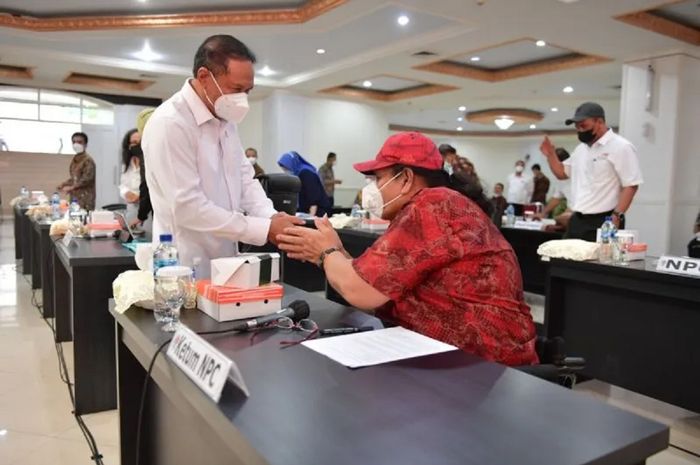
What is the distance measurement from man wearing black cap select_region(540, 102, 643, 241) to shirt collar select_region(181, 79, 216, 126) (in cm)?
241

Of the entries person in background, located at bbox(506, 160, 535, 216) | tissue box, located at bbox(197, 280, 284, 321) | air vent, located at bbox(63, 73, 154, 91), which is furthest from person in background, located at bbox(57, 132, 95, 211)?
person in background, located at bbox(506, 160, 535, 216)

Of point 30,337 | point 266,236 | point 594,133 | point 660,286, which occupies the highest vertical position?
point 594,133

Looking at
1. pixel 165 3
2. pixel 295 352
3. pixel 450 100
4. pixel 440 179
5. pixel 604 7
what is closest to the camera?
pixel 295 352

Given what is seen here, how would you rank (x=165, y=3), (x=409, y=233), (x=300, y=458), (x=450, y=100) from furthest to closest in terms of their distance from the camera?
(x=450, y=100), (x=165, y=3), (x=409, y=233), (x=300, y=458)

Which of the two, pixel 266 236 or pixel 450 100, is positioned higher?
pixel 450 100

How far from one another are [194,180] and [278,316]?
58 cm

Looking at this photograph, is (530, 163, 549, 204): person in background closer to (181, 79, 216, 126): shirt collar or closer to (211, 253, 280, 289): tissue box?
Answer: (181, 79, 216, 126): shirt collar

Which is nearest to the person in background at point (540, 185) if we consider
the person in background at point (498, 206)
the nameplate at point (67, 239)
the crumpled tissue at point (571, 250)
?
the person in background at point (498, 206)

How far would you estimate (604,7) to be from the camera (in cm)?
466

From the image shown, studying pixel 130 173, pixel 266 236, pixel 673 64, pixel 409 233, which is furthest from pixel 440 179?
pixel 673 64

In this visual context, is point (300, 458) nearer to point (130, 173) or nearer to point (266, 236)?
point (266, 236)

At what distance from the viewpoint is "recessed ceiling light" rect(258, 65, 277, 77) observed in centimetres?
795

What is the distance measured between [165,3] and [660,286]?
5041 millimetres

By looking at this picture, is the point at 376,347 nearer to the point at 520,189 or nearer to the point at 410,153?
the point at 410,153
